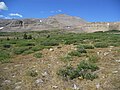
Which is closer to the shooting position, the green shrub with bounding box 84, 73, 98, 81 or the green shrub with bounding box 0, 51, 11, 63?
the green shrub with bounding box 84, 73, 98, 81

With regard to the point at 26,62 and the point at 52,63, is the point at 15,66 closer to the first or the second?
the point at 26,62

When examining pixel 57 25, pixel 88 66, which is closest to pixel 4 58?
pixel 88 66

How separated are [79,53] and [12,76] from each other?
419 cm

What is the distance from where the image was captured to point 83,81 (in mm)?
10383

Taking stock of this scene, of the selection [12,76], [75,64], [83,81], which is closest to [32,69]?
[12,76]

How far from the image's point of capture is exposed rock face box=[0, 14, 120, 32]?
105675 mm

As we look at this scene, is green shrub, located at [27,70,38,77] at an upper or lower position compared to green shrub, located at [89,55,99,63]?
lower

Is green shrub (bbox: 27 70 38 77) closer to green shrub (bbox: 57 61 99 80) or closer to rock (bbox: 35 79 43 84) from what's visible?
rock (bbox: 35 79 43 84)

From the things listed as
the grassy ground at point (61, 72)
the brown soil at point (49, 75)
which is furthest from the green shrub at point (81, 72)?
the brown soil at point (49, 75)

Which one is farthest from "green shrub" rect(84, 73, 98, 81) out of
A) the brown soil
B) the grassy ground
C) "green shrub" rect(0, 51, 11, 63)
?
"green shrub" rect(0, 51, 11, 63)

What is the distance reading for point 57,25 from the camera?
133500mm

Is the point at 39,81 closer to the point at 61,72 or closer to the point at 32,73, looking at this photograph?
the point at 32,73

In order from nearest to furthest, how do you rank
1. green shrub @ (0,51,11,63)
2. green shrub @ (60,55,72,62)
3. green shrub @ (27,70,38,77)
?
1. green shrub @ (27,70,38,77)
2. green shrub @ (60,55,72,62)
3. green shrub @ (0,51,11,63)

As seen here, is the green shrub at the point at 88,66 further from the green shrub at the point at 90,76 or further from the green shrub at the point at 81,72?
the green shrub at the point at 90,76
